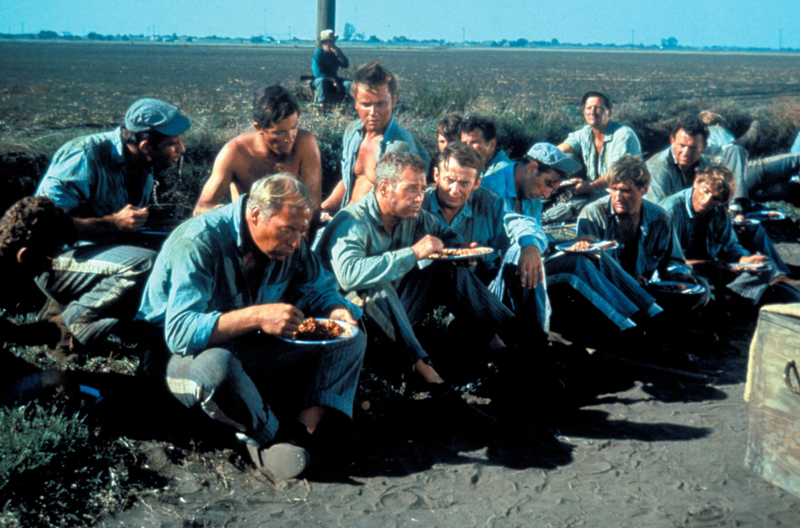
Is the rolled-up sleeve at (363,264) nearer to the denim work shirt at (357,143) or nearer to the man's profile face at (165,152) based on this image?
the man's profile face at (165,152)

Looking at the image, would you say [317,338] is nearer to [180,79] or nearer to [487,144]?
[487,144]

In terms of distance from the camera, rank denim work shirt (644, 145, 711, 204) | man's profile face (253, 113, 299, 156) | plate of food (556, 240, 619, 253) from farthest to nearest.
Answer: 1. denim work shirt (644, 145, 711, 204)
2. man's profile face (253, 113, 299, 156)
3. plate of food (556, 240, 619, 253)

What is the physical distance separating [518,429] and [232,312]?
173cm

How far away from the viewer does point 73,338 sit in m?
4.43

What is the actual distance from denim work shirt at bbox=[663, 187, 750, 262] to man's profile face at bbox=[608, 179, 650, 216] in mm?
789

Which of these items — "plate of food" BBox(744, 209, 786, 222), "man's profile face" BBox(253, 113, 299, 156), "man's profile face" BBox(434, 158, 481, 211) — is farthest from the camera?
"plate of food" BBox(744, 209, 786, 222)

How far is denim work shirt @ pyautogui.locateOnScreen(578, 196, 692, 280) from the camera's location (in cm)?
562

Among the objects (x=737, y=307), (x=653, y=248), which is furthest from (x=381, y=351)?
(x=737, y=307)

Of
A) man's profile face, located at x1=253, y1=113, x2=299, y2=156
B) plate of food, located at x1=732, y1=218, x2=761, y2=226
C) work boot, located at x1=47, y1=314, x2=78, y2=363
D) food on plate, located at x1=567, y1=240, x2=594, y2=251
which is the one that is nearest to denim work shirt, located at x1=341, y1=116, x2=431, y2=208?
man's profile face, located at x1=253, y1=113, x2=299, y2=156

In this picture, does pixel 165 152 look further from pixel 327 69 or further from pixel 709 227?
pixel 327 69

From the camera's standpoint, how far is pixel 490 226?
5.16 m

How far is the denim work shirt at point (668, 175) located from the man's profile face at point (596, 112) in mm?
880

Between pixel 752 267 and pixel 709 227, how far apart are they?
1.57 feet

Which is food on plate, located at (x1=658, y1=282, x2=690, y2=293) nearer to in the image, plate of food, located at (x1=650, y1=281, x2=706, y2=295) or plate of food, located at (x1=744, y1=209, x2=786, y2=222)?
plate of food, located at (x1=650, y1=281, x2=706, y2=295)
